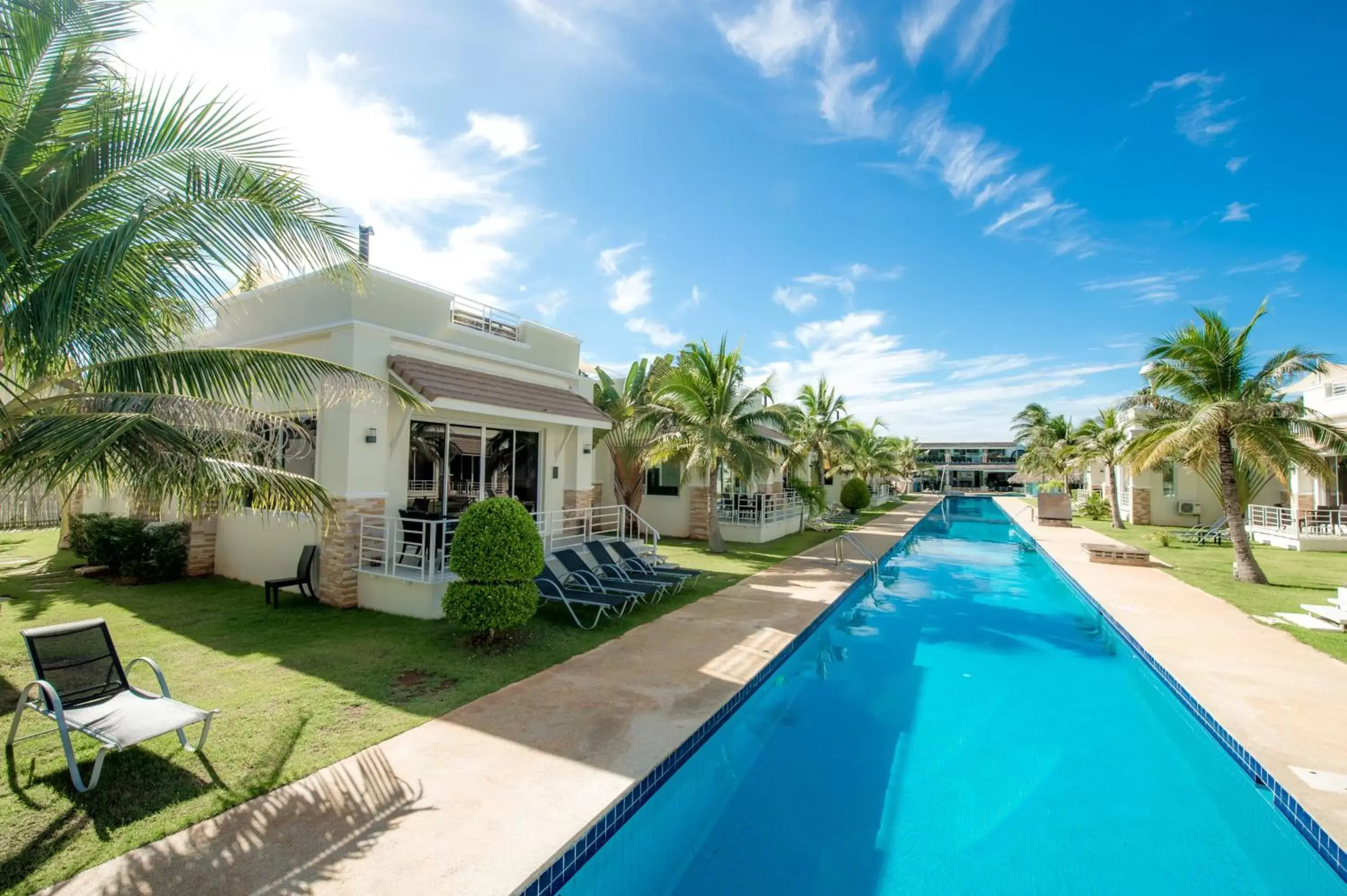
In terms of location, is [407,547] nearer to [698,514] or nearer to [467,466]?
[467,466]

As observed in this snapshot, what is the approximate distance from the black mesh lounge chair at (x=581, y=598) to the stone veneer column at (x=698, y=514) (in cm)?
1053

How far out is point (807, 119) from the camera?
1395 cm

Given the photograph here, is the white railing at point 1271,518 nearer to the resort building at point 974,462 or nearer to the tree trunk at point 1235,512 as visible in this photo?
the tree trunk at point 1235,512

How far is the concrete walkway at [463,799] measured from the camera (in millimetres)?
3479

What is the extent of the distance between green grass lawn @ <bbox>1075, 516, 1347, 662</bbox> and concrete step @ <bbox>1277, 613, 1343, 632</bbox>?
0.18 metres

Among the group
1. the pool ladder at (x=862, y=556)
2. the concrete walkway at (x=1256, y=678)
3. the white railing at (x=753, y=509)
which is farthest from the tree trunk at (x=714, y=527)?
the concrete walkway at (x=1256, y=678)

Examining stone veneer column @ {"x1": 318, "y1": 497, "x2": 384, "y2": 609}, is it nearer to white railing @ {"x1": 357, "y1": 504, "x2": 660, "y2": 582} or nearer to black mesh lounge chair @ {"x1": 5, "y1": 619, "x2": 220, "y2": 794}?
white railing @ {"x1": 357, "y1": 504, "x2": 660, "y2": 582}

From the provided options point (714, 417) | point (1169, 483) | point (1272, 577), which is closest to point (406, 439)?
point (714, 417)

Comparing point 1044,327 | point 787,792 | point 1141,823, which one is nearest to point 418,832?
point 787,792

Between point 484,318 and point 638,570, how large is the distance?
6.50m

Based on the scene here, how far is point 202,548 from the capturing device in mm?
12789

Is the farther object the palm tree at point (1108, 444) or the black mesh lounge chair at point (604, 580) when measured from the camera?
the palm tree at point (1108, 444)

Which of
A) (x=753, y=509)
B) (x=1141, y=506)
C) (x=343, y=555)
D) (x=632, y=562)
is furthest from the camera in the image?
(x=1141, y=506)

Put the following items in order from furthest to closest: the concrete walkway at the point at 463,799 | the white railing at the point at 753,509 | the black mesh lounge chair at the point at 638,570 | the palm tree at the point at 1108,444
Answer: the palm tree at the point at 1108,444 → the white railing at the point at 753,509 → the black mesh lounge chair at the point at 638,570 → the concrete walkway at the point at 463,799
